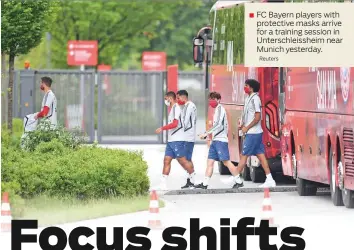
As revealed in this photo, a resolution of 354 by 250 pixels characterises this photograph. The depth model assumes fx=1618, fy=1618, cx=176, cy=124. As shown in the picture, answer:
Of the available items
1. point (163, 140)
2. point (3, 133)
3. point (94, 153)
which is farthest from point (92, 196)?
point (163, 140)

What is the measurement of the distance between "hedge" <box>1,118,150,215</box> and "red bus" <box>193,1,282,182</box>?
3432mm

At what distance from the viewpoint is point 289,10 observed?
24.8 metres

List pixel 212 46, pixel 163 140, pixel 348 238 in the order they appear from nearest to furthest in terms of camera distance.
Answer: pixel 348 238 → pixel 212 46 → pixel 163 140

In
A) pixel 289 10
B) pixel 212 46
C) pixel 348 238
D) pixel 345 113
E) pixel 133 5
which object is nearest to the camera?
pixel 348 238

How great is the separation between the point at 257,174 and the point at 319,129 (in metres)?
5.65

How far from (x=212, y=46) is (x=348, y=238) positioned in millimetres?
15796

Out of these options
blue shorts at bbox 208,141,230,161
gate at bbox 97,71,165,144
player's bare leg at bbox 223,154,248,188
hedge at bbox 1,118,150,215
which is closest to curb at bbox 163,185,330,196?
player's bare leg at bbox 223,154,248,188

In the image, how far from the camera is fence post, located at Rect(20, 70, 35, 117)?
44.4m

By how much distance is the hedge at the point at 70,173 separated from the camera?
72.8 feet

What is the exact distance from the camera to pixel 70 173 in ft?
74.5

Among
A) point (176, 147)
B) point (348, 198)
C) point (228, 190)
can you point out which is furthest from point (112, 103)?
point (348, 198)

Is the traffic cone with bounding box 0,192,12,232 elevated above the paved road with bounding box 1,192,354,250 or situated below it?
above

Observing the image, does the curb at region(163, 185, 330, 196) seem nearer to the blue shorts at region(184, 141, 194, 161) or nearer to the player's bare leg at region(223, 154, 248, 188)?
the player's bare leg at region(223, 154, 248, 188)

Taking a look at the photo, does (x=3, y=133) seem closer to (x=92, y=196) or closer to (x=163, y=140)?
(x=92, y=196)
